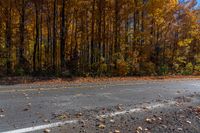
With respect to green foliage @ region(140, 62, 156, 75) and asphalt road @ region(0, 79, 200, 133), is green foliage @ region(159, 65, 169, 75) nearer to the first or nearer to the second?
green foliage @ region(140, 62, 156, 75)

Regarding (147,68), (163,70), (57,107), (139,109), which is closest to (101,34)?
(147,68)

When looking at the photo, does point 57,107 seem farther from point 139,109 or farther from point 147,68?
point 147,68

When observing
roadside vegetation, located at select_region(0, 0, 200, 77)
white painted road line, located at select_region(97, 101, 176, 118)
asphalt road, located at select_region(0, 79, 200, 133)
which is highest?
roadside vegetation, located at select_region(0, 0, 200, 77)

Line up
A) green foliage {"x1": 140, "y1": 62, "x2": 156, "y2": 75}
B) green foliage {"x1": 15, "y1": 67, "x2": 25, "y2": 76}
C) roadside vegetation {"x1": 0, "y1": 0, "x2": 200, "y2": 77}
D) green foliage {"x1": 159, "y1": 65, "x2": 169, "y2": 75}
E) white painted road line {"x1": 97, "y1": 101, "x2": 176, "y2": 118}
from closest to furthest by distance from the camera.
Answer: white painted road line {"x1": 97, "y1": 101, "x2": 176, "y2": 118} < green foliage {"x1": 15, "y1": 67, "x2": 25, "y2": 76} < roadside vegetation {"x1": 0, "y1": 0, "x2": 200, "y2": 77} < green foliage {"x1": 140, "y1": 62, "x2": 156, "y2": 75} < green foliage {"x1": 159, "y1": 65, "x2": 169, "y2": 75}

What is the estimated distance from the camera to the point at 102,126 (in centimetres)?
805

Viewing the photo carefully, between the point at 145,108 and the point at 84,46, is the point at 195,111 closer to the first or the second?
the point at 145,108

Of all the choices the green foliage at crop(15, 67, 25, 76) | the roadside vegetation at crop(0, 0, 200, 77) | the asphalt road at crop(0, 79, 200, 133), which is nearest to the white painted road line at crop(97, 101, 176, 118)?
the asphalt road at crop(0, 79, 200, 133)

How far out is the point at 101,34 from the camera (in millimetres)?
33156

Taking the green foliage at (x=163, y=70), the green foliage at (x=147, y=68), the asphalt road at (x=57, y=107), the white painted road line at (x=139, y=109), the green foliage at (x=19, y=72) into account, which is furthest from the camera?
the green foliage at (x=163, y=70)

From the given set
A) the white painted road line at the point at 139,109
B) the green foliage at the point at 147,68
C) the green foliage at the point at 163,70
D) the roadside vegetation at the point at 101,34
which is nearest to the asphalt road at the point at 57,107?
the white painted road line at the point at 139,109

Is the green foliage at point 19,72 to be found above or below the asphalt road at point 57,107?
above

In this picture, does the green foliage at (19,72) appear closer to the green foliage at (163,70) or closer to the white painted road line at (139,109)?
Answer: the white painted road line at (139,109)

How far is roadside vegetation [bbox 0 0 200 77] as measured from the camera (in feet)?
91.4

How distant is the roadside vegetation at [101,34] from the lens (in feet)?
91.4
